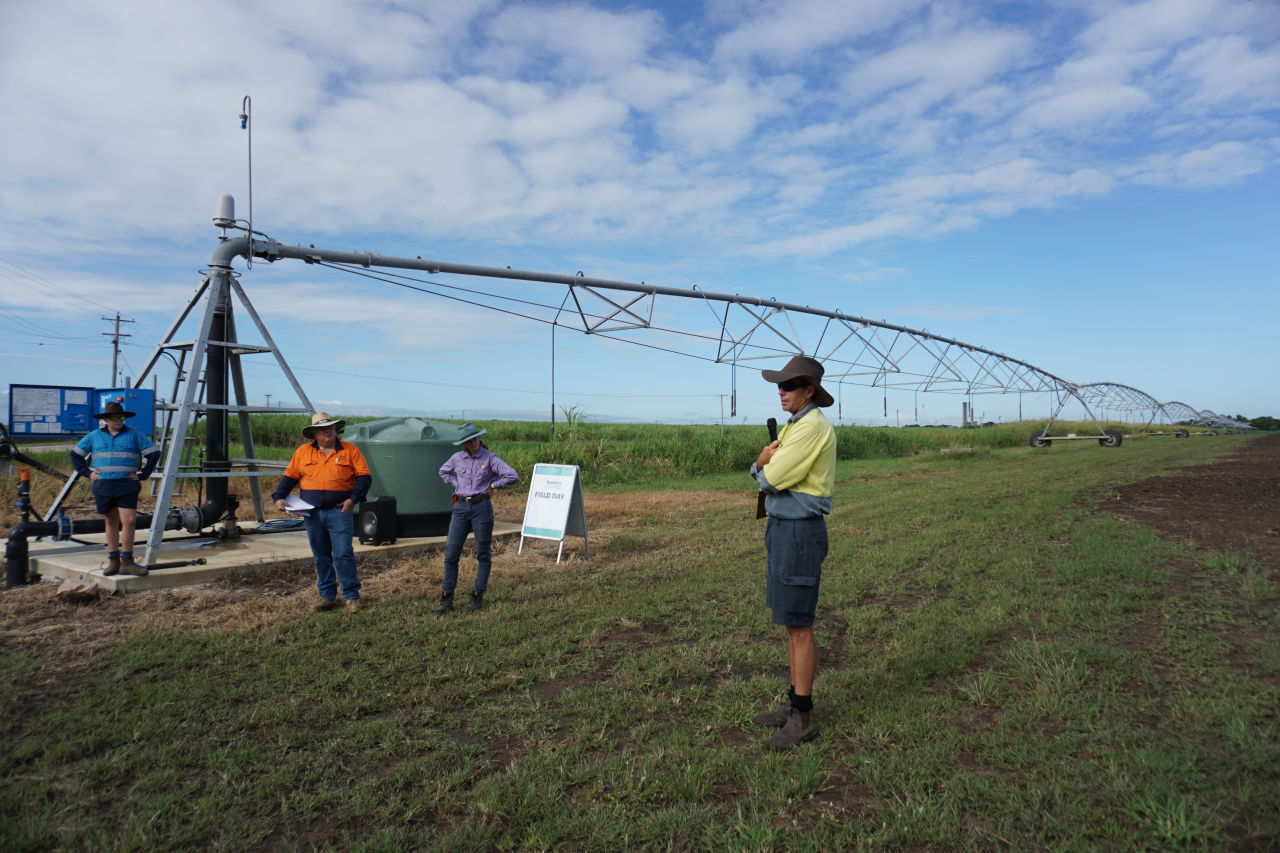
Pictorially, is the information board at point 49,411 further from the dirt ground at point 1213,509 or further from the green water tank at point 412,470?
the dirt ground at point 1213,509

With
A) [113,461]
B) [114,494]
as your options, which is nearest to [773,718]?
[114,494]

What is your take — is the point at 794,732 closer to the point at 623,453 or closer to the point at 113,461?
the point at 113,461

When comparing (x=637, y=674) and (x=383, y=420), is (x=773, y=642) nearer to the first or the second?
(x=637, y=674)

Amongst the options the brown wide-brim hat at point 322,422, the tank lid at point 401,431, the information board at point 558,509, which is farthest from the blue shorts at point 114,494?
the information board at point 558,509

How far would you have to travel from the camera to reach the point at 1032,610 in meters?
7.15

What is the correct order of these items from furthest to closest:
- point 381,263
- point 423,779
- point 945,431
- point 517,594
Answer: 1. point 945,431
2. point 381,263
3. point 517,594
4. point 423,779

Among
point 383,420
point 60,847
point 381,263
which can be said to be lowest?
point 60,847

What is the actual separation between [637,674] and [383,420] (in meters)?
7.79

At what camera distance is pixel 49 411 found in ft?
32.8

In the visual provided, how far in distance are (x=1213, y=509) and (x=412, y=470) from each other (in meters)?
14.4

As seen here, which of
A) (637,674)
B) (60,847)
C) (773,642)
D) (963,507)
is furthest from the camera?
(963,507)

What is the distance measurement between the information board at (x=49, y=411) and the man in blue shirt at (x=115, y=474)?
180 cm

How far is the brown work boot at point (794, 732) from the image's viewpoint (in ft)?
14.3

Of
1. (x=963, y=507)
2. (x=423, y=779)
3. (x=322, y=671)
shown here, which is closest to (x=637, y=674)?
(x=423, y=779)
